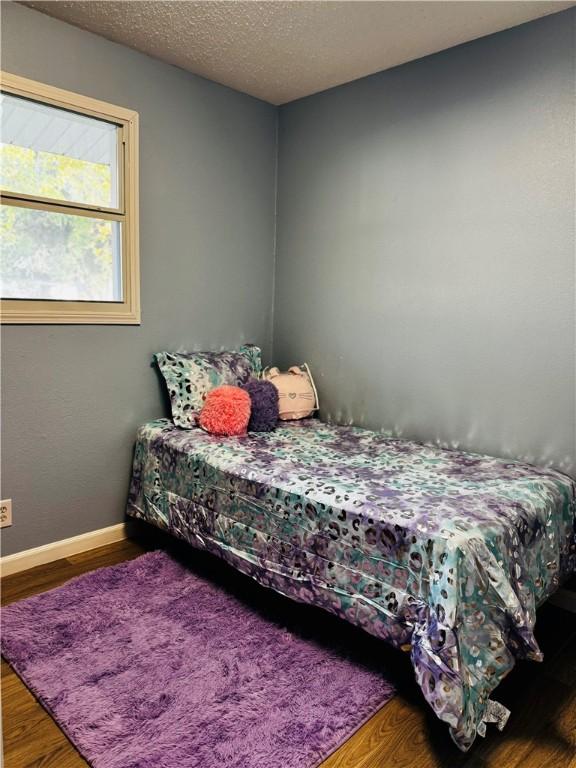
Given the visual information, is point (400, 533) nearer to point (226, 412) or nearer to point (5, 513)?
point (226, 412)

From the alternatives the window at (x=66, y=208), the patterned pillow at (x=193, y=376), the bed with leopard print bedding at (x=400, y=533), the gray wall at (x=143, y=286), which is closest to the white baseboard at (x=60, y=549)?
the gray wall at (x=143, y=286)

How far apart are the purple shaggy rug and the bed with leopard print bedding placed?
7.9 inches

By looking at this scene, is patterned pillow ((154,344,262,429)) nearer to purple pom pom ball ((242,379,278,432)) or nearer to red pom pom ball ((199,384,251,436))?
red pom pom ball ((199,384,251,436))

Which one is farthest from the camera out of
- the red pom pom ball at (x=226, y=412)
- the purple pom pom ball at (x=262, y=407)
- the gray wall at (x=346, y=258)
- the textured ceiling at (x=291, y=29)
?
the purple pom pom ball at (x=262, y=407)

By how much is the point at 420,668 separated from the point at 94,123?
2695 mm

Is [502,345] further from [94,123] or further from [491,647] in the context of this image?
[94,123]

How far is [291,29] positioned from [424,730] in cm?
277

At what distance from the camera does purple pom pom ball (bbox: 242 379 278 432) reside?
2.80 m

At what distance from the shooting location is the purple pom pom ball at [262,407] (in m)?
2.80

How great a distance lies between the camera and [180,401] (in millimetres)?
2826

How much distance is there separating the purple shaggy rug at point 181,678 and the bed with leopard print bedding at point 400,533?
0.66 feet

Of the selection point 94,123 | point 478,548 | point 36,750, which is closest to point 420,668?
point 478,548

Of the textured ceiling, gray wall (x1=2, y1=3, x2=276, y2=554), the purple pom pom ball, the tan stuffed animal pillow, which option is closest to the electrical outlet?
gray wall (x1=2, y1=3, x2=276, y2=554)

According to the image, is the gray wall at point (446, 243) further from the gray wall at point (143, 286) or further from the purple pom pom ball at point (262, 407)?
the purple pom pom ball at point (262, 407)
